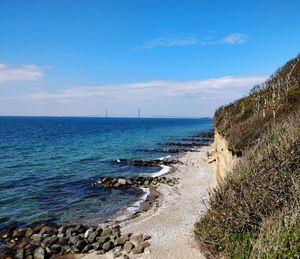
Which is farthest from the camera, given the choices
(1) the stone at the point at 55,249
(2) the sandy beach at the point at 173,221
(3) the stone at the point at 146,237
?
(3) the stone at the point at 146,237

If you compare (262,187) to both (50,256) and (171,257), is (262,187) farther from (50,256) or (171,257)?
(50,256)

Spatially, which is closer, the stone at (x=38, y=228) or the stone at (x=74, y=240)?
the stone at (x=74, y=240)

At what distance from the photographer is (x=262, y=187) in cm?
1011

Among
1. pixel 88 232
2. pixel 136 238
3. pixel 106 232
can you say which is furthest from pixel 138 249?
pixel 88 232

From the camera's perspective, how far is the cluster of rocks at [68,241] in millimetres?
16375

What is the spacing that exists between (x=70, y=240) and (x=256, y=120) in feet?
47.8

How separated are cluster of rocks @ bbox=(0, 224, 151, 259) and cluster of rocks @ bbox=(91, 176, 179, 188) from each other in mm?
12367

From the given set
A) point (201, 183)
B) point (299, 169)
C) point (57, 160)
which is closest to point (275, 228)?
point (299, 169)

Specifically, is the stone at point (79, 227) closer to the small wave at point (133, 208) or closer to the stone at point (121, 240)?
the small wave at point (133, 208)

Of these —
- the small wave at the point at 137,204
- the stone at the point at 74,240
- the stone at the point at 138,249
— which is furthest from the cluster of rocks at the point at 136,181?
the stone at the point at 138,249

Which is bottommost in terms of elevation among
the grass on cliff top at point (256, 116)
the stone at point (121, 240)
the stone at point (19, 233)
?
the stone at point (19, 233)

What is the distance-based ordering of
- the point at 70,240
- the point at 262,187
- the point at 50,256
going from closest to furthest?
1. the point at 262,187
2. the point at 50,256
3. the point at 70,240

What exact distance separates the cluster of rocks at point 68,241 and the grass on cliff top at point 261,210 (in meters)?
5.75

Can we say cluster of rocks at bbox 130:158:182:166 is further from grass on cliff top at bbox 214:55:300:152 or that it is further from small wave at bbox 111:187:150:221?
small wave at bbox 111:187:150:221
